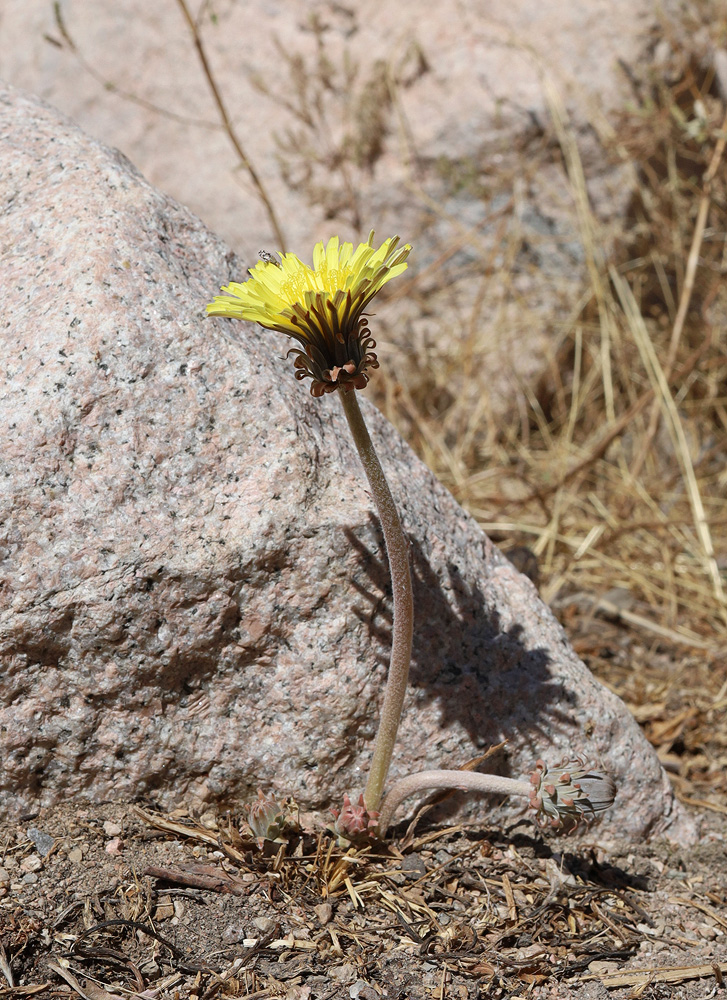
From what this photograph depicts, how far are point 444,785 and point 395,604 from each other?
404 mm

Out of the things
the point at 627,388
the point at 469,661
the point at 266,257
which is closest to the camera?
the point at 266,257

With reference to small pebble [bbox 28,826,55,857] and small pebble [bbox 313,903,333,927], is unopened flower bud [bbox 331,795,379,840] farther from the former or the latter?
small pebble [bbox 28,826,55,857]

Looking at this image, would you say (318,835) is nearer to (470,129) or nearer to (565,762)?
(565,762)

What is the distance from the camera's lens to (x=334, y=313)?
4.36ft

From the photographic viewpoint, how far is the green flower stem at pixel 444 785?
5.52 feet

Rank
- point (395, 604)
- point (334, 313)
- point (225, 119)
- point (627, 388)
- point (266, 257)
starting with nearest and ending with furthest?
point (334, 313)
point (266, 257)
point (395, 604)
point (225, 119)
point (627, 388)

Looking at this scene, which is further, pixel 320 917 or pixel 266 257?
pixel 320 917

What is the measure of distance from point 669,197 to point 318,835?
3067 mm

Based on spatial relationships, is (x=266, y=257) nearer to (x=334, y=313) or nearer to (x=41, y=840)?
(x=334, y=313)

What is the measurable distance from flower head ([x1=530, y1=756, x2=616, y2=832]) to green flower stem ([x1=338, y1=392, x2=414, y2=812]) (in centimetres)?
29

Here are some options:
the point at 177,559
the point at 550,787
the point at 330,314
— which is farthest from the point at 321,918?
the point at 330,314

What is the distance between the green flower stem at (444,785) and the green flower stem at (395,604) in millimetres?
29

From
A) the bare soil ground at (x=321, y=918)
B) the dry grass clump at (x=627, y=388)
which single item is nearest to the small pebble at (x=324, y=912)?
the bare soil ground at (x=321, y=918)

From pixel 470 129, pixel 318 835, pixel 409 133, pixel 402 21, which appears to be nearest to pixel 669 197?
pixel 470 129
